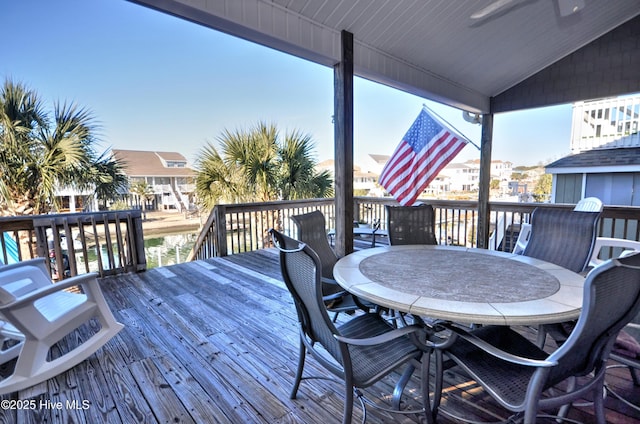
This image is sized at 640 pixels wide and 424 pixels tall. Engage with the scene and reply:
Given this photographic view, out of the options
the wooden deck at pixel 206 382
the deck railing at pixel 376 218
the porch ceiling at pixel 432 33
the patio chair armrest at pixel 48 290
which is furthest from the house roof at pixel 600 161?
the patio chair armrest at pixel 48 290

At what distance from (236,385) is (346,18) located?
133 inches

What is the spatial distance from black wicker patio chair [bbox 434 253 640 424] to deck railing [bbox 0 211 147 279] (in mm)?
4157

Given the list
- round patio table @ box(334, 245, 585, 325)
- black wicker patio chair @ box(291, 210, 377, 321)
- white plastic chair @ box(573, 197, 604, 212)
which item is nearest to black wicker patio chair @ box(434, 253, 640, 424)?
round patio table @ box(334, 245, 585, 325)

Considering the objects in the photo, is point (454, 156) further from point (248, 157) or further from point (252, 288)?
point (248, 157)

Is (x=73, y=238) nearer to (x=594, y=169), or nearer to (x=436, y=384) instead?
(x=436, y=384)

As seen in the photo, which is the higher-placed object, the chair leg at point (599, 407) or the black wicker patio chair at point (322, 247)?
the black wicker patio chair at point (322, 247)

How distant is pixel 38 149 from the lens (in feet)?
16.6

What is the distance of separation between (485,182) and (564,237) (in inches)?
130

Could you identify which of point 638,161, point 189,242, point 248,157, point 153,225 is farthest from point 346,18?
point 153,225

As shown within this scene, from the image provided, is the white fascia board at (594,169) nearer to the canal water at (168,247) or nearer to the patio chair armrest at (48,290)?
the patio chair armrest at (48,290)

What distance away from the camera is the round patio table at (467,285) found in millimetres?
1223

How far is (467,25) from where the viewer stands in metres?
3.52

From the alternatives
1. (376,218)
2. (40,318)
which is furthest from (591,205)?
(40,318)

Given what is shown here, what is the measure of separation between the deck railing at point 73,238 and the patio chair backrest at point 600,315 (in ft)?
14.5
